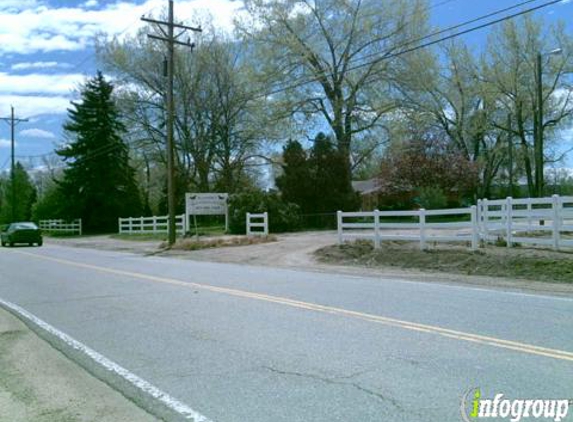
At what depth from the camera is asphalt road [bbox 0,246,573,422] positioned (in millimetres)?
5574

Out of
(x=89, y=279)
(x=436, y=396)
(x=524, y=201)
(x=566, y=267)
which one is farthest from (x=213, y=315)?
(x=524, y=201)

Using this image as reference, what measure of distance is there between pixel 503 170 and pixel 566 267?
48.8 metres

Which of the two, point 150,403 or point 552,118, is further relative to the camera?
point 552,118

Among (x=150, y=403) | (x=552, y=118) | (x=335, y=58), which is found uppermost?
(x=335, y=58)

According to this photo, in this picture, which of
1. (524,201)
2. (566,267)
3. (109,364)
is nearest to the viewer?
(109,364)

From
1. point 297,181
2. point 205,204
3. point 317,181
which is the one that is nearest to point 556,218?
point 205,204

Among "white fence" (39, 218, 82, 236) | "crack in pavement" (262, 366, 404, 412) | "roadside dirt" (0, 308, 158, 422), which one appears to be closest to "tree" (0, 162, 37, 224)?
"white fence" (39, 218, 82, 236)

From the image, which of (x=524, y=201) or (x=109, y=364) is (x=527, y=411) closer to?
(x=109, y=364)

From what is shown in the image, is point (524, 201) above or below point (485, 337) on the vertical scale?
above

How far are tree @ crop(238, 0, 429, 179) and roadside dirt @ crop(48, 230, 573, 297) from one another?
1622 centimetres

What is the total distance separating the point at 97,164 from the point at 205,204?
2124cm

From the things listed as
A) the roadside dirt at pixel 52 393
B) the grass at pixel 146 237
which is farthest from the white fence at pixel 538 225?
the grass at pixel 146 237

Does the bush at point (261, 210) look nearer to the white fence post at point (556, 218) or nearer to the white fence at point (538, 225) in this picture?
the white fence at point (538, 225)

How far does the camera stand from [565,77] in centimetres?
4781
